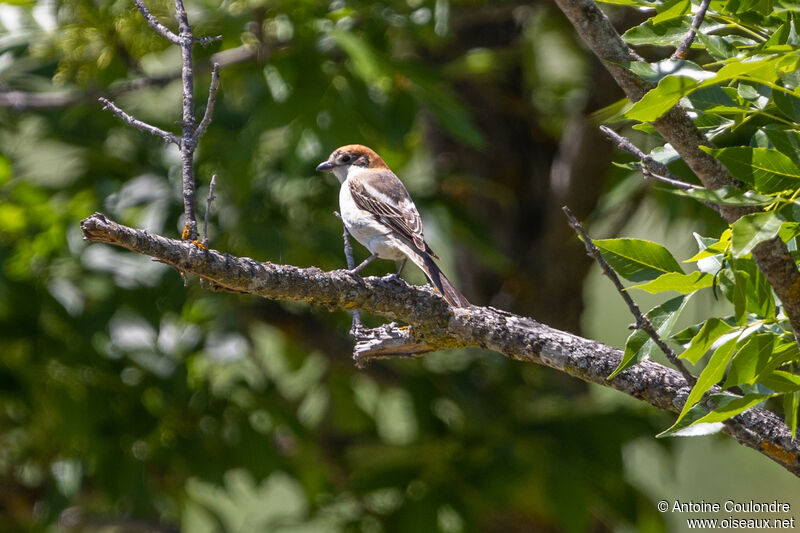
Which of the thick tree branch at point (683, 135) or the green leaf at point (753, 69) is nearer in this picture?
the green leaf at point (753, 69)

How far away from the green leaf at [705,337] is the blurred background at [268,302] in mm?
2363

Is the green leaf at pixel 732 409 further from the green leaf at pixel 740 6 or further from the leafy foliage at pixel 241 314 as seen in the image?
the leafy foliage at pixel 241 314

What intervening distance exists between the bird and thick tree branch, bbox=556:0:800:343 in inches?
62.2

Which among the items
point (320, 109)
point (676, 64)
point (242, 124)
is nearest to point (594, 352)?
point (676, 64)

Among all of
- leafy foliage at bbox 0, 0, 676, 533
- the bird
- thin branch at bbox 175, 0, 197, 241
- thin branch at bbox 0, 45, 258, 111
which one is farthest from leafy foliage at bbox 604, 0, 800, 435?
thin branch at bbox 0, 45, 258, 111

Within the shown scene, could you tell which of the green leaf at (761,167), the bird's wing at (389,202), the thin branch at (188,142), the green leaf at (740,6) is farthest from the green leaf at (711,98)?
the bird's wing at (389,202)

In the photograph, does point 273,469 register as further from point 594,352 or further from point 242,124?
point 594,352

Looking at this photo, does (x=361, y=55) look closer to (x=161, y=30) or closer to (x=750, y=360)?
(x=161, y=30)

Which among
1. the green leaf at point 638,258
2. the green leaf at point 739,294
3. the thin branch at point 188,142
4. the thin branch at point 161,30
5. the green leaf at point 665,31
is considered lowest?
the green leaf at point 638,258

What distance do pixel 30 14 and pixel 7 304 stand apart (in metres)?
1.60

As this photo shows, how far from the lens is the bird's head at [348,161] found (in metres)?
4.78

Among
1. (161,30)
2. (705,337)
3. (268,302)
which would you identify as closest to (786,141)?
(705,337)

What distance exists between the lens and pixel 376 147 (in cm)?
A: 507

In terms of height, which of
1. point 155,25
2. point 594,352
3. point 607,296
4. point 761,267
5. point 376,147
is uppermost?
point 155,25
